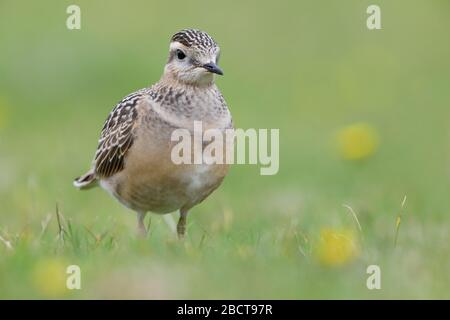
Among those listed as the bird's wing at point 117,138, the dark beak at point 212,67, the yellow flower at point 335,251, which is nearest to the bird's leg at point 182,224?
the bird's wing at point 117,138

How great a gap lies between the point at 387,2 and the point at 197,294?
44.3 ft

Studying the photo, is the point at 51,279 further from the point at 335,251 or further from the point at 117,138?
the point at 117,138

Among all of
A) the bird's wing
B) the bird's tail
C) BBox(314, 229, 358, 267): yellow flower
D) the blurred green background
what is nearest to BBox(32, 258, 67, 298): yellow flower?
the blurred green background

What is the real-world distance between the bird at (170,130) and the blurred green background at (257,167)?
1.09 ft

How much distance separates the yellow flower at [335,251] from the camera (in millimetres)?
7154

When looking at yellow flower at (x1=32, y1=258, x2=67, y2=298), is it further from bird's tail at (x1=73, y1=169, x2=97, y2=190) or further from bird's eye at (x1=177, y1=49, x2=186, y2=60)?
bird's tail at (x1=73, y1=169, x2=97, y2=190)

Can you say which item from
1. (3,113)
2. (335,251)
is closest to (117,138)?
(335,251)

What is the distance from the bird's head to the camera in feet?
28.9

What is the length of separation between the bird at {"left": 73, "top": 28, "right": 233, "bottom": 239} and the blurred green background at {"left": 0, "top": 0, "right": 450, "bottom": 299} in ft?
1.09

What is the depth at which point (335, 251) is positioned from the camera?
7.19m

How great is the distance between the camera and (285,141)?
14531 mm

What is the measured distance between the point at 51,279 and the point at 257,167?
714 centimetres

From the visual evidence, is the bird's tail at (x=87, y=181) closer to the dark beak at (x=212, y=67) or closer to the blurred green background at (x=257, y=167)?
the blurred green background at (x=257, y=167)

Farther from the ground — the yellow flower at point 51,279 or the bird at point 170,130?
the bird at point 170,130
